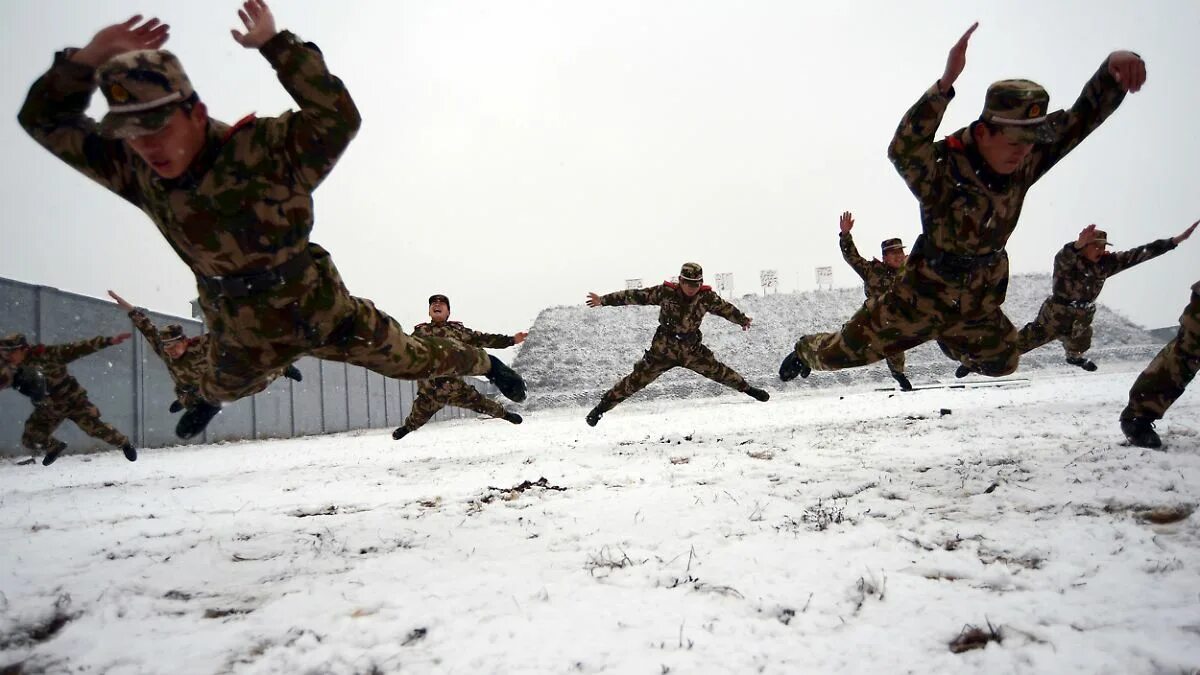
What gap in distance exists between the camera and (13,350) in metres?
8.55

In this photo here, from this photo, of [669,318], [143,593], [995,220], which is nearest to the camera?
[143,593]

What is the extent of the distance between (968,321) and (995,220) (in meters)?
0.84

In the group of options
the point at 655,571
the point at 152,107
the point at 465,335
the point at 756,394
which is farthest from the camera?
the point at 756,394

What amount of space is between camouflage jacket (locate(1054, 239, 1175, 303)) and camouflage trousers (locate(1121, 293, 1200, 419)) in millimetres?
4127

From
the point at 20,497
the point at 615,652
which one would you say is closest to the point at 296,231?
the point at 615,652

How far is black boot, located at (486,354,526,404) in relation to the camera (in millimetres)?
5988

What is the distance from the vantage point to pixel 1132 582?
2.19 metres

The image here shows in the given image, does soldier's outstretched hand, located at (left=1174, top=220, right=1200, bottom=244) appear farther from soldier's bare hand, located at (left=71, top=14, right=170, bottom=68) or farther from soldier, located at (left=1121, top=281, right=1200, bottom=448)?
soldier's bare hand, located at (left=71, top=14, right=170, bottom=68)

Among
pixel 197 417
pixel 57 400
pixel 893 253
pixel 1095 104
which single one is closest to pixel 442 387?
pixel 197 417

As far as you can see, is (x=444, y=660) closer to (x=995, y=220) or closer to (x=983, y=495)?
(x=983, y=495)

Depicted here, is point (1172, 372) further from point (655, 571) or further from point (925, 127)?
point (655, 571)

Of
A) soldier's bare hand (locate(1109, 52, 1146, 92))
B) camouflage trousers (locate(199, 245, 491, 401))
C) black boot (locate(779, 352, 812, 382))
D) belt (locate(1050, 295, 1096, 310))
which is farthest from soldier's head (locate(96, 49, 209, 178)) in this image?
belt (locate(1050, 295, 1096, 310))

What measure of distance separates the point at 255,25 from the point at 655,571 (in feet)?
10.7

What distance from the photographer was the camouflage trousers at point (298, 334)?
11.8 ft
